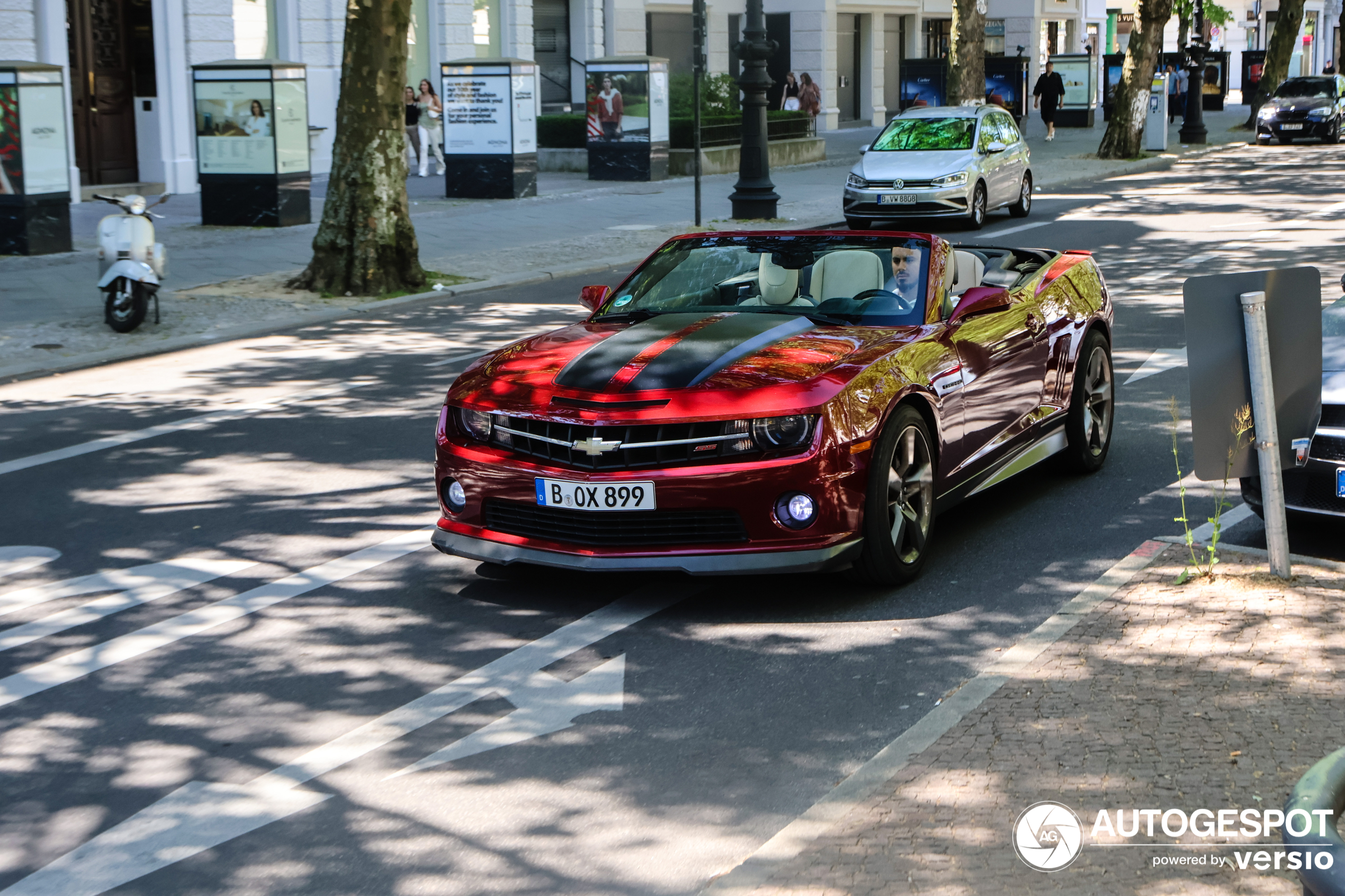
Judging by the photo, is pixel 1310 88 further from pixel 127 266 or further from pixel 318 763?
pixel 318 763

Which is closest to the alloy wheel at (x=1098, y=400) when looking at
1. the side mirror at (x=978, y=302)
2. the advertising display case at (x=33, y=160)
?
the side mirror at (x=978, y=302)

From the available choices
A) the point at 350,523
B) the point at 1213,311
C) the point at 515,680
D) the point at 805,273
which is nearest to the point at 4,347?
the point at 350,523

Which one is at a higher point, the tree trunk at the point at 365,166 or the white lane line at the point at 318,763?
the tree trunk at the point at 365,166

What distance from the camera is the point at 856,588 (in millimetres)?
6430

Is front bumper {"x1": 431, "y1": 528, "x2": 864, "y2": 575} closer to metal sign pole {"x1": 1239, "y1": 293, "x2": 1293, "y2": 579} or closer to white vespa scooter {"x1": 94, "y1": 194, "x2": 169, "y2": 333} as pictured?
metal sign pole {"x1": 1239, "y1": 293, "x2": 1293, "y2": 579}

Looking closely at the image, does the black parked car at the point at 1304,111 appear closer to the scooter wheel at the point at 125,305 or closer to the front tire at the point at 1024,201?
the front tire at the point at 1024,201

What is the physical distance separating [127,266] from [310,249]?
5.89 meters

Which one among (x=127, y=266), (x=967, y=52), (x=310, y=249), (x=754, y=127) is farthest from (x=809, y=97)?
(x=127, y=266)

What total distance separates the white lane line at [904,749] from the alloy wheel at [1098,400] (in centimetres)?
206

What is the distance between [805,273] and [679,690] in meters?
2.50

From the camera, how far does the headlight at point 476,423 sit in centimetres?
629

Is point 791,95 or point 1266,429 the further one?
point 791,95

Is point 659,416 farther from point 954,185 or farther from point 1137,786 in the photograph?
point 954,185

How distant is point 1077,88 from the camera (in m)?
47.2
